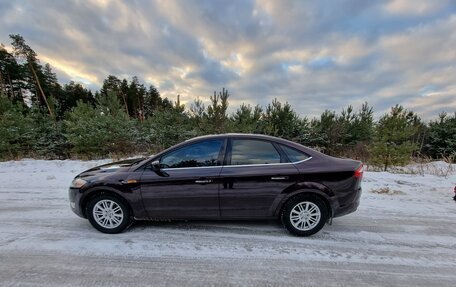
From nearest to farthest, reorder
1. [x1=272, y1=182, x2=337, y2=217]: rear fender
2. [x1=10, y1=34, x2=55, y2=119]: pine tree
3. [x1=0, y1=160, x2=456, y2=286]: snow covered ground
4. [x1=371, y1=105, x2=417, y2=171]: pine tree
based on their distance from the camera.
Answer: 1. [x1=0, y1=160, x2=456, y2=286]: snow covered ground
2. [x1=272, y1=182, x2=337, y2=217]: rear fender
3. [x1=371, y1=105, x2=417, y2=171]: pine tree
4. [x1=10, y1=34, x2=55, y2=119]: pine tree

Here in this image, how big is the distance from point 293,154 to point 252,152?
0.65m

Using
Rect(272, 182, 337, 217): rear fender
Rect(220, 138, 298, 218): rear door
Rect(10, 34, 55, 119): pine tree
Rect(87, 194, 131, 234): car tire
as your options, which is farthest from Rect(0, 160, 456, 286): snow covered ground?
Rect(10, 34, 55, 119): pine tree

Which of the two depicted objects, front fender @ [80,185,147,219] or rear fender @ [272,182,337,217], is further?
front fender @ [80,185,147,219]

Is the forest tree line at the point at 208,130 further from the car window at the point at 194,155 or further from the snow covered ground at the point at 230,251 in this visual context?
the car window at the point at 194,155

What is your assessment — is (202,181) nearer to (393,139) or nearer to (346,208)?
(346,208)

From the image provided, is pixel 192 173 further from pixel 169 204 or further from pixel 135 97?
pixel 135 97

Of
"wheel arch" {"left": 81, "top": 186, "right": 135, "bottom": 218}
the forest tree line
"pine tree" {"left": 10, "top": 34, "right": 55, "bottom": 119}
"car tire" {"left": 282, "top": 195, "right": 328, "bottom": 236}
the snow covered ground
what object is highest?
"pine tree" {"left": 10, "top": 34, "right": 55, "bottom": 119}

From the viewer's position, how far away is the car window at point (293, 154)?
3811mm

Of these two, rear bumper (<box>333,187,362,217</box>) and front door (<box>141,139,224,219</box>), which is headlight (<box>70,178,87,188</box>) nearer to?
front door (<box>141,139,224,219</box>)

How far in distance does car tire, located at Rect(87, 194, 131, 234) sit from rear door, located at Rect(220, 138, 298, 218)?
158 centimetres

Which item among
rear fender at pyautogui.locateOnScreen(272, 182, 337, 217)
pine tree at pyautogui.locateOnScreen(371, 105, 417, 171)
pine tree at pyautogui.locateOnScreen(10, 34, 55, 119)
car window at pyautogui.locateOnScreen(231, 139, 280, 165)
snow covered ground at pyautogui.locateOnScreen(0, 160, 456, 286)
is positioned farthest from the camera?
pine tree at pyautogui.locateOnScreen(10, 34, 55, 119)

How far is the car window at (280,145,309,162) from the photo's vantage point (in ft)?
12.5

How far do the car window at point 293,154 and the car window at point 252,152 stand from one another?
6.0 inches

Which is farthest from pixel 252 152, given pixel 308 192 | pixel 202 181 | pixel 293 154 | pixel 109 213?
pixel 109 213
